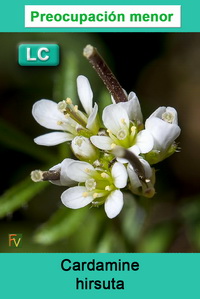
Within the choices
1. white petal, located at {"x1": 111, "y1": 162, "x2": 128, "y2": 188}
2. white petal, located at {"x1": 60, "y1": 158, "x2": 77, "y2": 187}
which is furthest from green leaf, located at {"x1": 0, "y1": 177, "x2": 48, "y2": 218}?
white petal, located at {"x1": 111, "y1": 162, "x2": 128, "y2": 188}

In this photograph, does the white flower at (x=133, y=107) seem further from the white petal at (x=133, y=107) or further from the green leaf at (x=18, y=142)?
the green leaf at (x=18, y=142)

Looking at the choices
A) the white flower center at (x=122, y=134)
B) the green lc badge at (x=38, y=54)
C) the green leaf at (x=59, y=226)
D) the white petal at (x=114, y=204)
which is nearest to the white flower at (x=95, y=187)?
the white petal at (x=114, y=204)

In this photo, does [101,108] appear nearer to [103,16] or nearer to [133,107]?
[103,16]

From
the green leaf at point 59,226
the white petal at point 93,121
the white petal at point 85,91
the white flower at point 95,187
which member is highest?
the white petal at point 85,91

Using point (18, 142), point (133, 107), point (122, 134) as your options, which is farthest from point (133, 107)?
point (18, 142)

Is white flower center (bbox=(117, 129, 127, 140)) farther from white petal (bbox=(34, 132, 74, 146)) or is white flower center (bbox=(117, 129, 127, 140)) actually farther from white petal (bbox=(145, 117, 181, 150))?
white petal (bbox=(34, 132, 74, 146))
